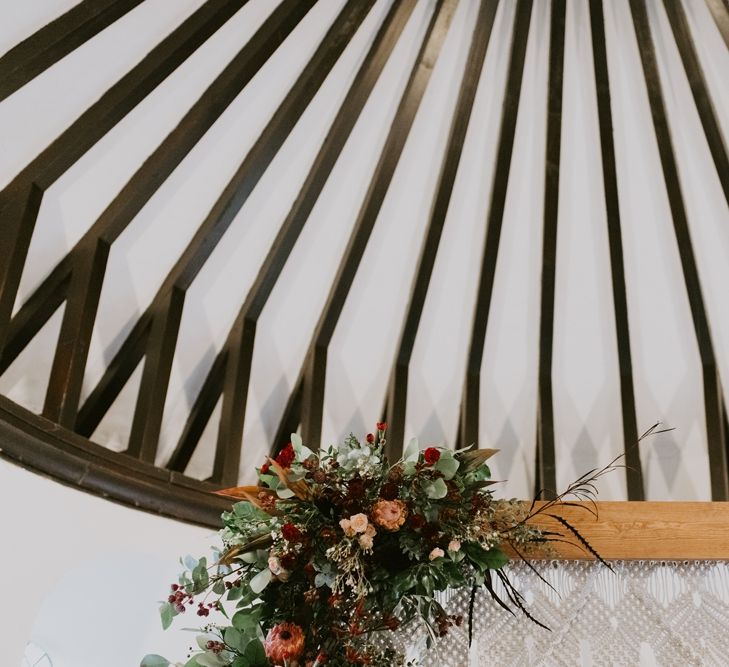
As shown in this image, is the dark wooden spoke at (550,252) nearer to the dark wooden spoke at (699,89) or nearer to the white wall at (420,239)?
the white wall at (420,239)

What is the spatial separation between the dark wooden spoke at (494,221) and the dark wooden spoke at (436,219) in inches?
7.0

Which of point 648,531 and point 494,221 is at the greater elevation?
point 494,221

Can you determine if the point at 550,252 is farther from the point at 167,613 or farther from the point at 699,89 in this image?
the point at 167,613

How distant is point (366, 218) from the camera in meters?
4.70

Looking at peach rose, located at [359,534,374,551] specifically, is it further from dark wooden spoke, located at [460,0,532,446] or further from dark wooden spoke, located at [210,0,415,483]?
dark wooden spoke, located at [460,0,532,446]

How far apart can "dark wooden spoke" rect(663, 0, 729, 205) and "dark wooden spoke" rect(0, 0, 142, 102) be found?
2.76m

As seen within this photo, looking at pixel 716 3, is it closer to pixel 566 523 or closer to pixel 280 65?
pixel 280 65

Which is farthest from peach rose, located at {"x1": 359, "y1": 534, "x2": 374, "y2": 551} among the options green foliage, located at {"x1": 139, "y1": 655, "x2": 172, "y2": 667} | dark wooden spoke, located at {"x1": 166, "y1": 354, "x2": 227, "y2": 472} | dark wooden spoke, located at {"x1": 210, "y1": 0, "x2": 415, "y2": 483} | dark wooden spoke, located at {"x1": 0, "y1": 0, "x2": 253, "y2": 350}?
dark wooden spoke, located at {"x1": 166, "y1": 354, "x2": 227, "y2": 472}

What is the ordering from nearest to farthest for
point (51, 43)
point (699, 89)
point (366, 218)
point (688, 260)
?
point (51, 43), point (699, 89), point (366, 218), point (688, 260)

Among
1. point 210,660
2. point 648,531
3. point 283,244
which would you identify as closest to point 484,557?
point 648,531

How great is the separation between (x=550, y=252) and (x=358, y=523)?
3.82 m

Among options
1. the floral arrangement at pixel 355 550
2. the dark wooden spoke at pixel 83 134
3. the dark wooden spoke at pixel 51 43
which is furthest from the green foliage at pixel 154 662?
the dark wooden spoke at pixel 51 43

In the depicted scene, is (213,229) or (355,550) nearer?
(355,550)

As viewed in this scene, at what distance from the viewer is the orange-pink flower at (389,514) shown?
1484 millimetres
